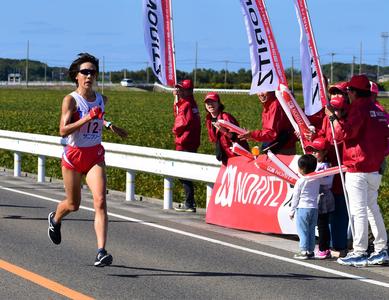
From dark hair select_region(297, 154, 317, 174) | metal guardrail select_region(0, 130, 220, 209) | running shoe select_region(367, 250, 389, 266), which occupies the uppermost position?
dark hair select_region(297, 154, 317, 174)


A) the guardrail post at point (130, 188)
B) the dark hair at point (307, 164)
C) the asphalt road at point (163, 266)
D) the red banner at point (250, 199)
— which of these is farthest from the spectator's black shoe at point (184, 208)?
the dark hair at point (307, 164)

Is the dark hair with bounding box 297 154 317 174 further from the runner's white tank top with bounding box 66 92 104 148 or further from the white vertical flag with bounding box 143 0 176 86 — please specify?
the white vertical flag with bounding box 143 0 176 86

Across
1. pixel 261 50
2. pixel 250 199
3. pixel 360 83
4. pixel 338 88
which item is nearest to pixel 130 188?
pixel 250 199

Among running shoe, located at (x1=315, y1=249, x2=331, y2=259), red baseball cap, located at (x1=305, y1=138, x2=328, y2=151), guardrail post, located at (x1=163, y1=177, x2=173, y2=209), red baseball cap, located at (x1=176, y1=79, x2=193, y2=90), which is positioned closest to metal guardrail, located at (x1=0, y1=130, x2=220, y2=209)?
guardrail post, located at (x1=163, y1=177, x2=173, y2=209)

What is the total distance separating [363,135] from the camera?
34.0 ft

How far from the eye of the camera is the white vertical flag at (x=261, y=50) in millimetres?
12312

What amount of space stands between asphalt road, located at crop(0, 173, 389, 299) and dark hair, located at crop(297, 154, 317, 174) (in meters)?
0.89

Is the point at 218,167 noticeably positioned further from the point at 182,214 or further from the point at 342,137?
the point at 342,137

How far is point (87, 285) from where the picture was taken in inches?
351

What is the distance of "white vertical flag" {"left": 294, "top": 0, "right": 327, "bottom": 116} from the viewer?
37.7 feet

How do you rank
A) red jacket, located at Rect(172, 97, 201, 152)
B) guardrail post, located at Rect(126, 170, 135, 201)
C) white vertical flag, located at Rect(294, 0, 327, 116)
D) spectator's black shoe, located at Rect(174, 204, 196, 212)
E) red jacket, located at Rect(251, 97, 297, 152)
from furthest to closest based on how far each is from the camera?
guardrail post, located at Rect(126, 170, 135, 201) < red jacket, located at Rect(172, 97, 201, 152) < spectator's black shoe, located at Rect(174, 204, 196, 212) < red jacket, located at Rect(251, 97, 297, 152) < white vertical flag, located at Rect(294, 0, 327, 116)

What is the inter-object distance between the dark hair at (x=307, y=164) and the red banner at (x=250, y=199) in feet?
3.05

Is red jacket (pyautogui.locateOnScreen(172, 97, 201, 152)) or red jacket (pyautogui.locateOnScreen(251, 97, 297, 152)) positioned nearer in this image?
red jacket (pyautogui.locateOnScreen(251, 97, 297, 152))

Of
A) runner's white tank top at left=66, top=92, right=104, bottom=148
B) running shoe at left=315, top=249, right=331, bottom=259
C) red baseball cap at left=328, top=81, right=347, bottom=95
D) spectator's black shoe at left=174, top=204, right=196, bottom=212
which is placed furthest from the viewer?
spectator's black shoe at left=174, top=204, right=196, bottom=212
